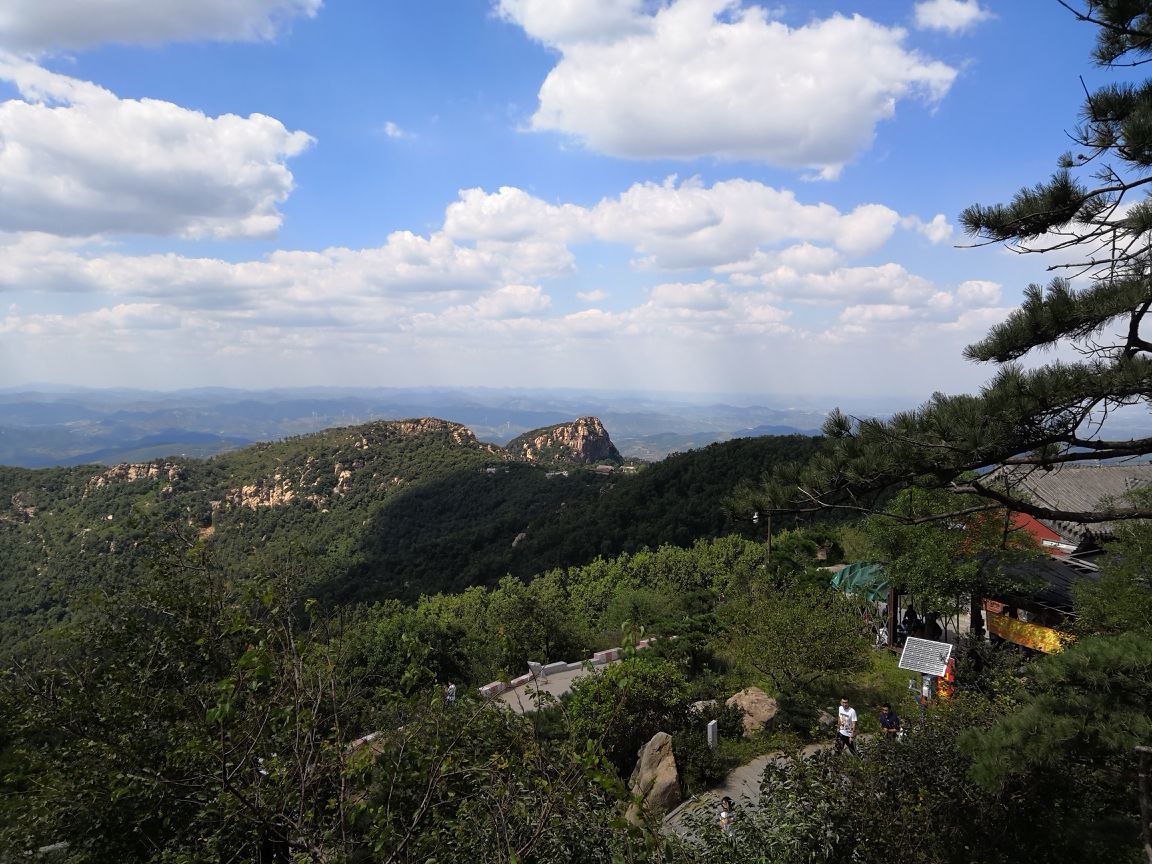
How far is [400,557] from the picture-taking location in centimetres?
4797

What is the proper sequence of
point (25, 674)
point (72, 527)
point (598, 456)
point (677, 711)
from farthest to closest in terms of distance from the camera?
point (598, 456), point (72, 527), point (677, 711), point (25, 674)

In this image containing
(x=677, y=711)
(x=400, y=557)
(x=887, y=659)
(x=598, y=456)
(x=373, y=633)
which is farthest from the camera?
(x=598, y=456)

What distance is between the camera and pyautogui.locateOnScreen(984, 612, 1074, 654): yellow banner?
12227 mm

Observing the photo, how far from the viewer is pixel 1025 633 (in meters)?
12.9

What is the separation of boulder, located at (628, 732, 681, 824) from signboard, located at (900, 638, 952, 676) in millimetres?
4492

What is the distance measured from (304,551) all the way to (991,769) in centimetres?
622

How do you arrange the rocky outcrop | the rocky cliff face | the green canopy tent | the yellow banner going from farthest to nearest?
1. the rocky cliff face
2. the rocky outcrop
3. the green canopy tent
4. the yellow banner

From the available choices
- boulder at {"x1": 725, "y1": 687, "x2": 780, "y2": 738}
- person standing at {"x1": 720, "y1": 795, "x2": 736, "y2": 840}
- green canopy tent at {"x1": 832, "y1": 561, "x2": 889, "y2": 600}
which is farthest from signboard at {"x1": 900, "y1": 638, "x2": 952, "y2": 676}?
green canopy tent at {"x1": 832, "y1": 561, "x2": 889, "y2": 600}

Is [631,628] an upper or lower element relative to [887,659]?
upper

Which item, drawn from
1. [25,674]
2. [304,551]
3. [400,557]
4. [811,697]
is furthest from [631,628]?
[400,557]

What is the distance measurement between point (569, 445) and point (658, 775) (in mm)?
87795

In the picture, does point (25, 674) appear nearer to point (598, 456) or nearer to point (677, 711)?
point (677, 711)

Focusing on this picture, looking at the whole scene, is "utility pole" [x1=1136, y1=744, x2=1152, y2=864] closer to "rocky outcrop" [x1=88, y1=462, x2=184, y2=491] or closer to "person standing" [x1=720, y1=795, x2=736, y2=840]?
"person standing" [x1=720, y1=795, x2=736, y2=840]

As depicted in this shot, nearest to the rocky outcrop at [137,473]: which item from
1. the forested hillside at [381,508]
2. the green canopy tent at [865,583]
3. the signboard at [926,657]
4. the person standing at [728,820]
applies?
the forested hillside at [381,508]
